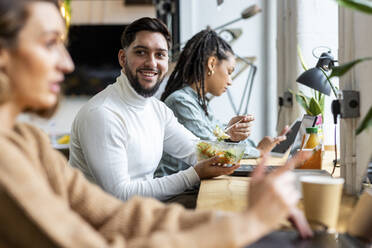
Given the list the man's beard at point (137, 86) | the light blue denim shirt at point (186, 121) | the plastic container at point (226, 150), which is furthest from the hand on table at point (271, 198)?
the light blue denim shirt at point (186, 121)

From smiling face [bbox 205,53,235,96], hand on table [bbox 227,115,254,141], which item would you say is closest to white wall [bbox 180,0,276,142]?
smiling face [bbox 205,53,235,96]

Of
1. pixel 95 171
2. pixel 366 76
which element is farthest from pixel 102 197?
pixel 366 76

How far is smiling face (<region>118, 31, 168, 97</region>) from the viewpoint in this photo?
1.95 m

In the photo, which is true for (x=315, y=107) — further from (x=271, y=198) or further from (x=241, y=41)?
(x=241, y=41)

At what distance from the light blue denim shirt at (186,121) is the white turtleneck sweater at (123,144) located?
283 millimetres

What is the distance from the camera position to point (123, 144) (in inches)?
65.7

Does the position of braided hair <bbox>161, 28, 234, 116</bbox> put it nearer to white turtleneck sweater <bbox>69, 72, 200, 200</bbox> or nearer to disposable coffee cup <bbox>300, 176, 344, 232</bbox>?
white turtleneck sweater <bbox>69, 72, 200, 200</bbox>

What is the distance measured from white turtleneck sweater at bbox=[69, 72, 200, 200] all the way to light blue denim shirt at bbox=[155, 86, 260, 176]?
0.28 meters

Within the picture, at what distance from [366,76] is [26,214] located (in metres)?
0.97

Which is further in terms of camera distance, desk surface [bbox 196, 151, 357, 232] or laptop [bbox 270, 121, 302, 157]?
laptop [bbox 270, 121, 302, 157]

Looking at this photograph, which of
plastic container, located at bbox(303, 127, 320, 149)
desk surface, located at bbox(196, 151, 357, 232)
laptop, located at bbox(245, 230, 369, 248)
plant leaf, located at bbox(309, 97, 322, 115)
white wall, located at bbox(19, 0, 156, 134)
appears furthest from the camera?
white wall, located at bbox(19, 0, 156, 134)

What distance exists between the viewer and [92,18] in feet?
18.9

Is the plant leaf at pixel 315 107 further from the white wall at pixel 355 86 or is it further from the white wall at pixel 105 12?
the white wall at pixel 105 12

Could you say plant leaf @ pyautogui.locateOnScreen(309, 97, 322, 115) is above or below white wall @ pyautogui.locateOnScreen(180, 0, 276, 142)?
below
